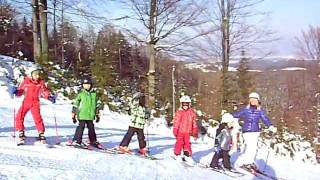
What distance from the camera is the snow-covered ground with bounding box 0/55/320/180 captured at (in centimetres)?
880

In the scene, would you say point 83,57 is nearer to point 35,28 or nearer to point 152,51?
point 35,28

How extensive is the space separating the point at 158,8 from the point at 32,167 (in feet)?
54.4

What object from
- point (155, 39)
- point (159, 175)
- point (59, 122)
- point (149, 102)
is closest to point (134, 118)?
point (159, 175)

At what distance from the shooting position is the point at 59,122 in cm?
1605

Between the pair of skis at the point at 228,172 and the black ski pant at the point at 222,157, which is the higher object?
the black ski pant at the point at 222,157

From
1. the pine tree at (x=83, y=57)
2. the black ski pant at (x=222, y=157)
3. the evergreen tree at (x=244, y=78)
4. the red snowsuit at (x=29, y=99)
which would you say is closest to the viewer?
the red snowsuit at (x=29, y=99)

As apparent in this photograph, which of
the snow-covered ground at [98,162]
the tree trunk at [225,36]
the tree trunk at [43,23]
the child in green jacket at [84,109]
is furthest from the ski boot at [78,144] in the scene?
the tree trunk at [225,36]

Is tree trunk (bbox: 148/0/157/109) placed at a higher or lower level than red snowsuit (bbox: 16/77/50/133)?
higher

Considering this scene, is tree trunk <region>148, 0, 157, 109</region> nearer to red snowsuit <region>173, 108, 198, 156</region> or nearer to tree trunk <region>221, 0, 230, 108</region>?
tree trunk <region>221, 0, 230, 108</region>

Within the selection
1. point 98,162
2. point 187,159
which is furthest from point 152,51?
point 98,162

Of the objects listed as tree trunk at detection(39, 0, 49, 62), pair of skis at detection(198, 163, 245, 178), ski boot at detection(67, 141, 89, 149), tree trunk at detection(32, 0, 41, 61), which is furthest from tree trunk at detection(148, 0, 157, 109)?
ski boot at detection(67, 141, 89, 149)

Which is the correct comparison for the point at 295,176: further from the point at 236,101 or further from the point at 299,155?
the point at 236,101

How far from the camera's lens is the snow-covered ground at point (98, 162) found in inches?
347

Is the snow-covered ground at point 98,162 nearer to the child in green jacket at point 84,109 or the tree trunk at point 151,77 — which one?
the child in green jacket at point 84,109
